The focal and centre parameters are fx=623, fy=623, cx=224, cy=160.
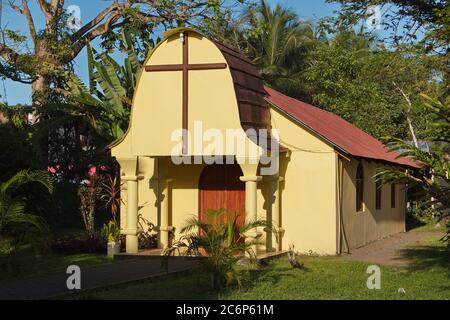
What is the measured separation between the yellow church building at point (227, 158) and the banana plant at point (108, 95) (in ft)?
9.80

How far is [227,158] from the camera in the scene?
628 inches

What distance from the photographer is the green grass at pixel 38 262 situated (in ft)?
40.2

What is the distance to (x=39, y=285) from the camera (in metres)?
11.3

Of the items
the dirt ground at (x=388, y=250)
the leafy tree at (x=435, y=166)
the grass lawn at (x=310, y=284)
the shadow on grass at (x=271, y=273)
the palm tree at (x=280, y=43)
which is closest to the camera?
the leafy tree at (x=435, y=166)

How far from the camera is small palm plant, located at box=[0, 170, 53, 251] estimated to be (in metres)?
11.6

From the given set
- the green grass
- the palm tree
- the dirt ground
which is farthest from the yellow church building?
the palm tree

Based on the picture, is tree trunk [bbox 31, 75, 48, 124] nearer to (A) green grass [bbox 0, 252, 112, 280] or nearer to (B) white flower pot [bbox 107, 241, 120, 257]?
(A) green grass [bbox 0, 252, 112, 280]

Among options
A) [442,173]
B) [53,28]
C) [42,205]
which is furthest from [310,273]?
[53,28]

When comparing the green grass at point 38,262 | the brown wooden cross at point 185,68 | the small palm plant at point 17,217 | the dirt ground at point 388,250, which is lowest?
the dirt ground at point 388,250

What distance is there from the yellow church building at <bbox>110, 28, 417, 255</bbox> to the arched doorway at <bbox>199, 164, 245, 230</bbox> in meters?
0.03

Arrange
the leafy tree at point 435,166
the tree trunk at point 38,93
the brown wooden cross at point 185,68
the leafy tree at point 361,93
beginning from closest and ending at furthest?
the leafy tree at point 435,166, the brown wooden cross at point 185,68, the tree trunk at point 38,93, the leafy tree at point 361,93

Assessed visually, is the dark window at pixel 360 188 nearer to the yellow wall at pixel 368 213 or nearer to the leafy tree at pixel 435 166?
the yellow wall at pixel 368 213

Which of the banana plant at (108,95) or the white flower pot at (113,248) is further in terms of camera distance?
the banana plant at (108,95)

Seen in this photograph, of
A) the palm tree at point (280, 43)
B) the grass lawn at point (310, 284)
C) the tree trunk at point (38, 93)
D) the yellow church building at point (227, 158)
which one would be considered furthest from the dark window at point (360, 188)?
the palm tree at point (280, 43)
